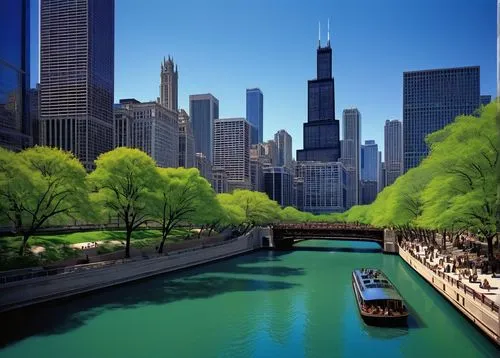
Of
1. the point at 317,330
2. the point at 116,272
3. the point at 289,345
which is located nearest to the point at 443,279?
the point at 317,330

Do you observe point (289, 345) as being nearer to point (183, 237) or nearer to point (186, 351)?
point (186, 351)

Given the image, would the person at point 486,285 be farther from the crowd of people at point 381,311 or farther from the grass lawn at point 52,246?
the grass lawn at point 52,246

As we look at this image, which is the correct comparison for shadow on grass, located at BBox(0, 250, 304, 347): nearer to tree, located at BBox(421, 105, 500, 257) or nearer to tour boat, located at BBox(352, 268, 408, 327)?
tour boat, located at BBox(352, 268, 408, 327)

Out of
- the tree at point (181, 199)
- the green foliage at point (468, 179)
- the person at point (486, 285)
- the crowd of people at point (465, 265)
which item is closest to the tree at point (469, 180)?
the green foliage at point (468, 179)

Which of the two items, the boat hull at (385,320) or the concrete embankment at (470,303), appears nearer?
the concrete embankment at (470,303)

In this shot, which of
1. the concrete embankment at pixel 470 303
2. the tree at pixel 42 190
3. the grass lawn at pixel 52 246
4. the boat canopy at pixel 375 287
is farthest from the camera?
the grass lawn at pixel 52 246

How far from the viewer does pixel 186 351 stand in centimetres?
3475

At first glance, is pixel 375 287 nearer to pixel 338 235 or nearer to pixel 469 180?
pixel 469 180

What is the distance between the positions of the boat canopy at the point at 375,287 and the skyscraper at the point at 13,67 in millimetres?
53331

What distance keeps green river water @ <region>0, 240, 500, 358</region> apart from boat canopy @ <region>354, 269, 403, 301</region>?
2.43m

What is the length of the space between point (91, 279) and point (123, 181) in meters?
17.0

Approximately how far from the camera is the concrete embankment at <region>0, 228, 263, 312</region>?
43703 millimetres

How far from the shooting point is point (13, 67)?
7312 cm

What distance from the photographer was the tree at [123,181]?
2571 inches
